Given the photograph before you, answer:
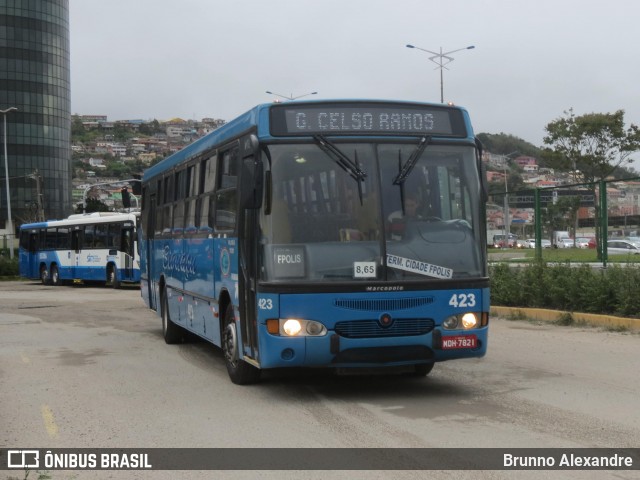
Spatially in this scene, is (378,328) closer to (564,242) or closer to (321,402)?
(321,402)

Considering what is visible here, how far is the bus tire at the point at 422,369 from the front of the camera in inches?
407

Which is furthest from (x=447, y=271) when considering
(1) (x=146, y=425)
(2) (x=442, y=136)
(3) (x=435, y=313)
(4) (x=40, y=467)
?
(4) (x=40, y=467)

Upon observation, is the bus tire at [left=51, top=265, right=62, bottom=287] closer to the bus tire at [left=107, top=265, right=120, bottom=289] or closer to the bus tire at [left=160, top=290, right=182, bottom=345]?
the bus tire at [left=107, top=265, right=120, bottom=289]

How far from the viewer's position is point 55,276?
3984cm

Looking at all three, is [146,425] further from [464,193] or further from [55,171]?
[55,171]

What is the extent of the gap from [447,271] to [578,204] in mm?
9980

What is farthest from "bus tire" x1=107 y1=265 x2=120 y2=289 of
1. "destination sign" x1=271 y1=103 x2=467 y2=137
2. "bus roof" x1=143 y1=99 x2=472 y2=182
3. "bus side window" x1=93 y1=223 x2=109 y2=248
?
"destination sign" x1=271 y1=103 x2=467 y2=137

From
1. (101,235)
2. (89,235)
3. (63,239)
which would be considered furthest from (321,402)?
(63,239)

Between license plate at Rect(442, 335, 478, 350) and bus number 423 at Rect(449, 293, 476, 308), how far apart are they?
1.03 ft

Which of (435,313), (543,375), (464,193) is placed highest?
(464,193)

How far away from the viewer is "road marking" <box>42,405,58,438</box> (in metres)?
7.75

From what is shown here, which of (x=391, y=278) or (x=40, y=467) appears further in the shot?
(x=391, y=278)

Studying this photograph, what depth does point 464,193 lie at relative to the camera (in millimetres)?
Result: 9156

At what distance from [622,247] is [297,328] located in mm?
9962
